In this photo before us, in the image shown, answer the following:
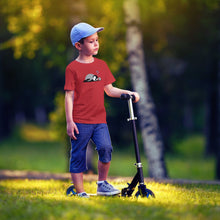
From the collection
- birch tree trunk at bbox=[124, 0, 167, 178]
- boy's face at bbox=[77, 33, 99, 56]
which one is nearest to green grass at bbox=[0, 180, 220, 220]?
boy's face at bbox=[77, 33, 99, 56]

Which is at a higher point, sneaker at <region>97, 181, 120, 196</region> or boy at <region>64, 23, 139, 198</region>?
boy at <region>64, 23, 139, 198</region>

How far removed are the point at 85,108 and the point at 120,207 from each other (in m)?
1.35

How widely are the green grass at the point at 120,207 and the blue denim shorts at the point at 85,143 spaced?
0.45m

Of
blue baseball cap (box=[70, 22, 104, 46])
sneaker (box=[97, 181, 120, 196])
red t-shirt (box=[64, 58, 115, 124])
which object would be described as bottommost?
sneaker (box=[97, 181, 120, 196])

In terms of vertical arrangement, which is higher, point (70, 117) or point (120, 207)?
point (70, 117)

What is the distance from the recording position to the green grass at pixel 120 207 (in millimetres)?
3955

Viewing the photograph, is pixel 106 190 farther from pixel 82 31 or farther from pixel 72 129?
pixel 82 31

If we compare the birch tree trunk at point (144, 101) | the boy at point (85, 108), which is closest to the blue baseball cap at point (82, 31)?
the boy at point (85, 108)

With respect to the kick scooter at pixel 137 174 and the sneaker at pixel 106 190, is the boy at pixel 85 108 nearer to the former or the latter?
the sneaker at pixel 106 190

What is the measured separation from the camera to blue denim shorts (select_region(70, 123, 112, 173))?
5027mm

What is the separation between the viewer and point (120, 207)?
4.35 metres

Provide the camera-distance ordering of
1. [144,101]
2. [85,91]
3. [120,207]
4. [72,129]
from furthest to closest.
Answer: [144,101]
[85,91]
[72,129]
[120,207]

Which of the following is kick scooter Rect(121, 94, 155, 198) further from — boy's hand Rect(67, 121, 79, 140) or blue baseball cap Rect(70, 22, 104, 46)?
blue baseball cap Rect(70, 22, 104, 46)

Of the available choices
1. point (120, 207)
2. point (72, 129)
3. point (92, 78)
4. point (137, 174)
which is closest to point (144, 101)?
point (92, 78)
